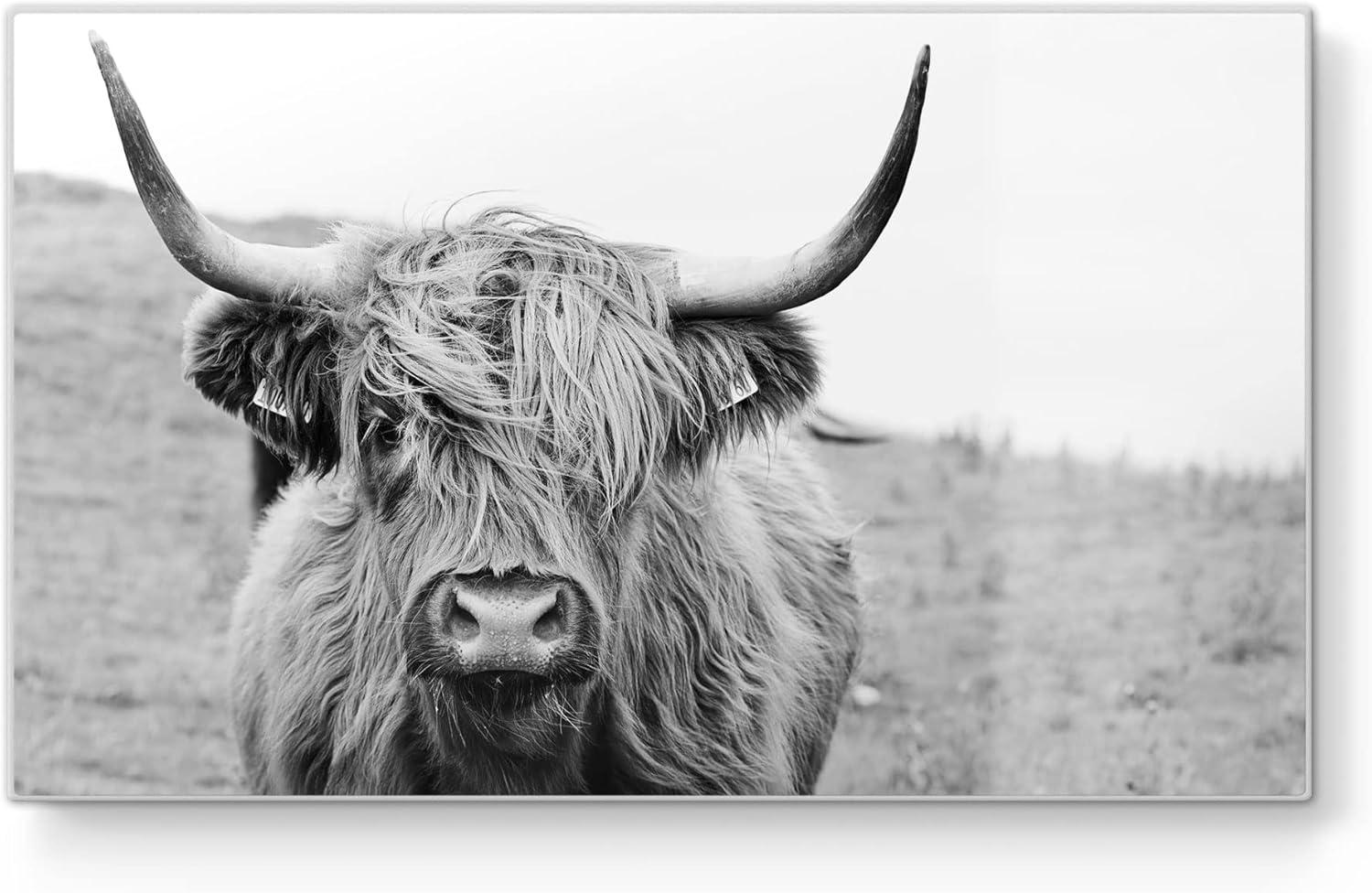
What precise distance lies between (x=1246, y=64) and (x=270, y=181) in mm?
1997

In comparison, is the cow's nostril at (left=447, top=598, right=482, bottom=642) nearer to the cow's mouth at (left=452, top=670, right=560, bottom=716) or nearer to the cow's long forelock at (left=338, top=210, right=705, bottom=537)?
the cow's mouth at (left=452, top=670, right=560, bottom=716)

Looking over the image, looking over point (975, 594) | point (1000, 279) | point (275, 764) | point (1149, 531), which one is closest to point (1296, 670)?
point (1149, 531)

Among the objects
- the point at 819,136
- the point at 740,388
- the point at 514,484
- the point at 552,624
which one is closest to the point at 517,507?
the point at 514,484

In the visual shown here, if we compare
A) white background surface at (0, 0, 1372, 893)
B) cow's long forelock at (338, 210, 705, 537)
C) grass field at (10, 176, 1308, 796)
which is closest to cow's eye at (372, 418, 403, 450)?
cow's long forelock at (338, 210, 705, 537)

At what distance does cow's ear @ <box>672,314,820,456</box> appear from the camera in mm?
2398

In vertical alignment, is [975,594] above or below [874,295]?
below

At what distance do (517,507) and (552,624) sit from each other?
0.68ft

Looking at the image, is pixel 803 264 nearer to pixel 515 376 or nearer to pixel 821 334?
pixel 821 334

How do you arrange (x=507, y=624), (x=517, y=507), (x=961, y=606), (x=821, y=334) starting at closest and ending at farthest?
(x=507, y=624) < (x=517, y=507) < (x=821, y=334) < (x=961, y=606)

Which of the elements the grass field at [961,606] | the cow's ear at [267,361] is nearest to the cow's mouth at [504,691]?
the cow's ear at [267,361]

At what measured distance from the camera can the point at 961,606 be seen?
305 cm

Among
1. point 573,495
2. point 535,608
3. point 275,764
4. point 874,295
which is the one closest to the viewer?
point 535,608

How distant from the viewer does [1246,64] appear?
9.28 ft

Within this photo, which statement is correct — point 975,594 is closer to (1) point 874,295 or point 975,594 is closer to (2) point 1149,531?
(2) point 1149,531
